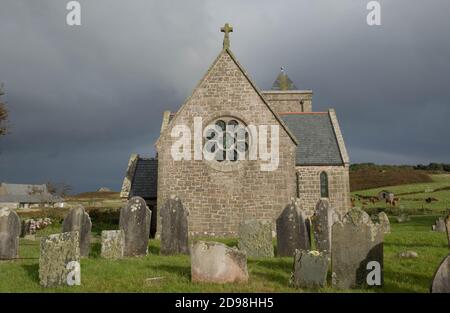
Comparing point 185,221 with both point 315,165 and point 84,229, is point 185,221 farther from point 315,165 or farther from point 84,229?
point 315,165

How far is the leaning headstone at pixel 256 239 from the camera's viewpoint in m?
13.8

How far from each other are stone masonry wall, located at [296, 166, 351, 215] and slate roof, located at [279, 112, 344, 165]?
45cm

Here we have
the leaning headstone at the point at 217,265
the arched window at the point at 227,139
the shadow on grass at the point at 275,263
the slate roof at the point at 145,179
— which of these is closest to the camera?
the leaning headstone at the point at 217,265

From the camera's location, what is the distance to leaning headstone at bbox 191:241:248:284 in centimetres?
954

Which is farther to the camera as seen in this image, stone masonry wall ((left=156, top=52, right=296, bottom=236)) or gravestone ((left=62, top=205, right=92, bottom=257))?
stone masonry wall ((left=156, top=52, right=296, bottom=236))

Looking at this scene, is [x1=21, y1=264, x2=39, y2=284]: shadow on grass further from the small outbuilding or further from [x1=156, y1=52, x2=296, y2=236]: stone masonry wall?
the small outbuilding

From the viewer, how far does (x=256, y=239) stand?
13.9m

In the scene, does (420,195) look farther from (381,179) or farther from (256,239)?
(256,239)

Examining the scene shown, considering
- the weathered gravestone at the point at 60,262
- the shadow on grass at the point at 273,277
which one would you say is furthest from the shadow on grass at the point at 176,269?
the weathered gravestone at the point at 60,262

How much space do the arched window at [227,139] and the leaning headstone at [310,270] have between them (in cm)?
1249

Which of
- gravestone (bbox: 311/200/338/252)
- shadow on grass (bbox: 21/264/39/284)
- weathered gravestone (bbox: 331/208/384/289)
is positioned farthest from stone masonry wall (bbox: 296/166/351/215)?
shadow on grass (bbox: 21/264/39/284)

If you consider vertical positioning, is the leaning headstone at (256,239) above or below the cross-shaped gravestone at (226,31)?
below

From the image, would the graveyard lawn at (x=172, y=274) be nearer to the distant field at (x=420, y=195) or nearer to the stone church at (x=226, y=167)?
the stone church at (x=226, y=167)
